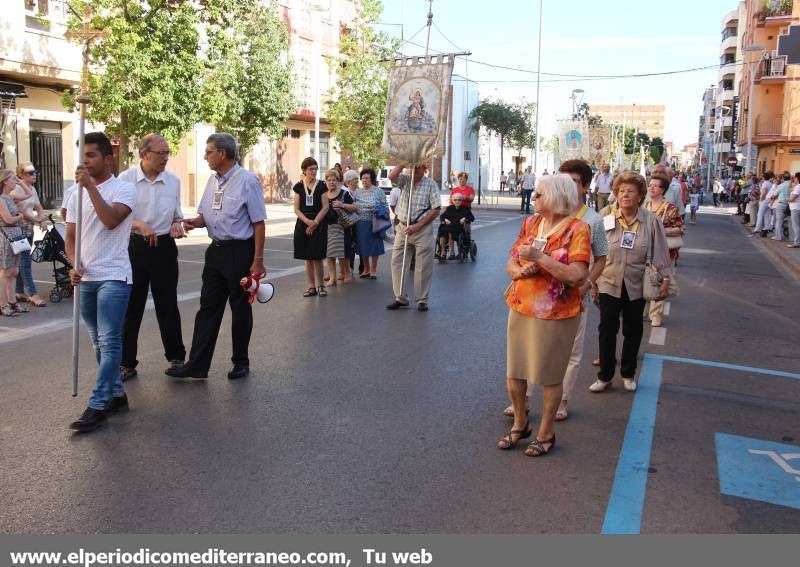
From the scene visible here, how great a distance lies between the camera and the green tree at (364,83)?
118 ft

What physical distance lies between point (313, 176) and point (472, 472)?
736 centimetres

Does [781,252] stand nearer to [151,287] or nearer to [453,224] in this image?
[453,224]

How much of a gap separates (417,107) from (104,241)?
6.84 m

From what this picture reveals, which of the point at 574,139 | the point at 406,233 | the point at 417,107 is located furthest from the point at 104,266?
the point at 574,139

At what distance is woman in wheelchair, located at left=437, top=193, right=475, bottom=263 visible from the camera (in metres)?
16.7

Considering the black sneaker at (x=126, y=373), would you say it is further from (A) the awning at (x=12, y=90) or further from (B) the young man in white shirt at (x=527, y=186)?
(B) the young man in white shirt at (x=527, y=186)

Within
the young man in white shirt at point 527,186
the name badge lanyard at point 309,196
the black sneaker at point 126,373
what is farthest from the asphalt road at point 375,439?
the young man in white shirt at point 527,186

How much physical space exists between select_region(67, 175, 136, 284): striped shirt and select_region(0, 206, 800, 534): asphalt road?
1009 mm

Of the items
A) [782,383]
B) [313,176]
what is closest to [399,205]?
[313,176]

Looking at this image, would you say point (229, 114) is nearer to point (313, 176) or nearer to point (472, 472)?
point (313, 176)

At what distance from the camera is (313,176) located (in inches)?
450

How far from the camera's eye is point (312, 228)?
1141 centimetres

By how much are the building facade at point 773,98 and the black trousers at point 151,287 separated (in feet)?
153

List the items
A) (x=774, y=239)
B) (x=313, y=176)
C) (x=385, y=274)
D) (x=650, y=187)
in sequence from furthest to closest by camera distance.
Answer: (x=774, y=239), (x=385, y=274), (x=313, y=176), (x=650, y=187)
